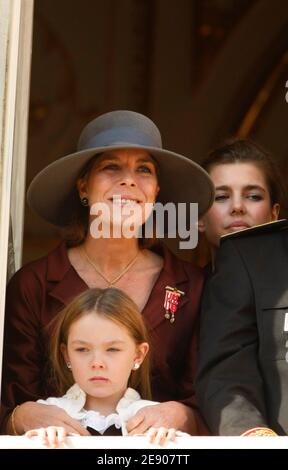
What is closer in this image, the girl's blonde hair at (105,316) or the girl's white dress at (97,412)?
the girl's white dress at (97,412)

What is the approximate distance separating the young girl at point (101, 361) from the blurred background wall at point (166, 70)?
1.77 meters

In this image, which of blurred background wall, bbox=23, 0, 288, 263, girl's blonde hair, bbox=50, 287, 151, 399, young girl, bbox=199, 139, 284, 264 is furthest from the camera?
blurred background wall, bbox=23, 0, 288, 263

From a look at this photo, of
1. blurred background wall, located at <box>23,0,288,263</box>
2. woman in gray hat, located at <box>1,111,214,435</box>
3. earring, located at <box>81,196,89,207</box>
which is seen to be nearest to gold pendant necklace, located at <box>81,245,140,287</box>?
woman in gray hat, located at <box>1,111,214,435</box>

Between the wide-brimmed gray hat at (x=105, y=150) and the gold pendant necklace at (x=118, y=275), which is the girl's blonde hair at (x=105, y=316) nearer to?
the gold pendant necklace at (x=118, y=275)

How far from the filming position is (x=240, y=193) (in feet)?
13.1

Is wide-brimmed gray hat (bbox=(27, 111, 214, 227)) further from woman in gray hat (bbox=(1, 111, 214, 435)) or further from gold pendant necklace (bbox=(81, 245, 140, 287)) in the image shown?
gold pendant necklace (bbox=(81, 245, 140, 287))

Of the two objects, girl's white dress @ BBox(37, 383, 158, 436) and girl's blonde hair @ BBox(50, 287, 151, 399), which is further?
girl's blonde hair @ BBox(50, 287, 151, 399)

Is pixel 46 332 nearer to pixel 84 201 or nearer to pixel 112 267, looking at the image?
pixel 112 267

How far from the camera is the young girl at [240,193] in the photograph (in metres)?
3.97

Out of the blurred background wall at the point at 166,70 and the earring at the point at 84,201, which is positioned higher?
the blurred background wall at the point at 166,70

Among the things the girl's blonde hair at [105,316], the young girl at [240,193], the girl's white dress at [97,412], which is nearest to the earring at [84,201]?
the girl's blonde hair at [105,316]

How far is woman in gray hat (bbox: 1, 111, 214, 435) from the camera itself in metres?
3.61
